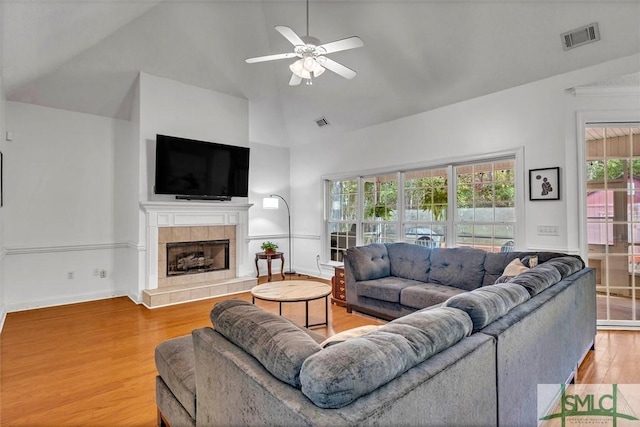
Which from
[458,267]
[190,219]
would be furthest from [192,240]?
[458,267]

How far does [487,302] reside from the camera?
151 cm

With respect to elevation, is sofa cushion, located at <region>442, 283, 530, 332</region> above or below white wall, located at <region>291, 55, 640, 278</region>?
below

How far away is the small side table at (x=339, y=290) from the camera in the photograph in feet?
14.6

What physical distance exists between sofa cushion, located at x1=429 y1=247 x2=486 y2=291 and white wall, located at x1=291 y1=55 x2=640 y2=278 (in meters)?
0.72

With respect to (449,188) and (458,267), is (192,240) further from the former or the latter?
(449,188)

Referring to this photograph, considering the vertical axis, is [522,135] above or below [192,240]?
above

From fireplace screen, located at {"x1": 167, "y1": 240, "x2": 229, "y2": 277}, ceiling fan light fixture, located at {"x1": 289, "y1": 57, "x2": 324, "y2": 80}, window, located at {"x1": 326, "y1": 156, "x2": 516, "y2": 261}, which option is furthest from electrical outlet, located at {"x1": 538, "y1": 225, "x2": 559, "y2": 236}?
fireplace screen, located at {"x1": 167, "y1": 240, "x2": 229, "y2": 277}

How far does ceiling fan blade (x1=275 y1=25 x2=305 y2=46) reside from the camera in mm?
2844

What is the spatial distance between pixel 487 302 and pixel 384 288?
2.23 metres

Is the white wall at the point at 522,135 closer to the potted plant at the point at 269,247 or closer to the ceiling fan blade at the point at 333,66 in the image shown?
the ceiling fan blade at the point at 333,66

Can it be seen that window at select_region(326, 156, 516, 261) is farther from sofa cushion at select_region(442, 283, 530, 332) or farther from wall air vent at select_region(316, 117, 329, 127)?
sofa cushion at select_region(442, 283, 530, 332)

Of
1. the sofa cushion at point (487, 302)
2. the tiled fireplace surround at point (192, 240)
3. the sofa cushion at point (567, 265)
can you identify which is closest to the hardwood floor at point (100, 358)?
the tiled fireplace surround at point (192, 240)

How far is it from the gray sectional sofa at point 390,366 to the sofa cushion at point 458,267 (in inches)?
50.9

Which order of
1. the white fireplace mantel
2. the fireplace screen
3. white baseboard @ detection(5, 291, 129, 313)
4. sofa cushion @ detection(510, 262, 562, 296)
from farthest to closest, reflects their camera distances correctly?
1. the fireplace screen
2. the white fireplace mantel
3. white baseboard @ detection(5, 291, 129, 313)
4. sofa cushion @ detection(510, 262, 562, 296)
